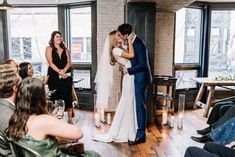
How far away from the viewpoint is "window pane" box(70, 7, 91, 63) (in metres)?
5.69

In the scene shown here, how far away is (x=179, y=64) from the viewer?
581 centimetres

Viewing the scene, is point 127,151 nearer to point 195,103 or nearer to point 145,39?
point 145,39

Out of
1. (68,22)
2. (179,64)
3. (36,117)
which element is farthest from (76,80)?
(36,117)

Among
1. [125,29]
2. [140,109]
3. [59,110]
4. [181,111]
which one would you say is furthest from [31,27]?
[59,110]

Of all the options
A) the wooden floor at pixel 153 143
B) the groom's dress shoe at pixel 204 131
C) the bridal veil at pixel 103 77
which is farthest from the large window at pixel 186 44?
the bridal veil at pixel 103 77

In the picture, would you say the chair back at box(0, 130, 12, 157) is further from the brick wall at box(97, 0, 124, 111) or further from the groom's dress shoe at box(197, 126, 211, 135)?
the brick wall at box(97, 0, 124, 111)

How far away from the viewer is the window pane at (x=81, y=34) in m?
5.69

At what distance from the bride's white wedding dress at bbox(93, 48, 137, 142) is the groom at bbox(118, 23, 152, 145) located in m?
0.06

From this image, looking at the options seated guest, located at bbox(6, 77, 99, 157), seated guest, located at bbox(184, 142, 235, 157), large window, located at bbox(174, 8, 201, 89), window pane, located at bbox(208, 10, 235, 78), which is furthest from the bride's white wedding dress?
window pane, located at bbox(208, 10, 235, 78)

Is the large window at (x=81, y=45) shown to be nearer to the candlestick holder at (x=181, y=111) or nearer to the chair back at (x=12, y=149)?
the candlestick holder at (x=181, y=111)

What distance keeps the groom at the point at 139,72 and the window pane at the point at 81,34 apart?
2284mm

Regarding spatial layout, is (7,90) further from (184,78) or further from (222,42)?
(222,42)

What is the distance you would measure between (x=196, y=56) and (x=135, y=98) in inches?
114

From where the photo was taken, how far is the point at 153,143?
3.71 meters
